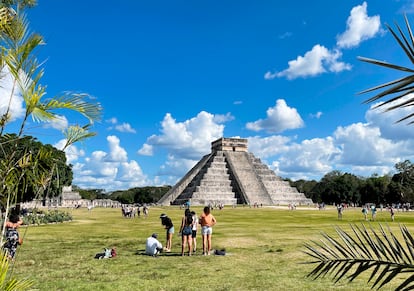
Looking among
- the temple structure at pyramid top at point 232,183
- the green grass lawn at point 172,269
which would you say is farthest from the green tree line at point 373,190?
the green grass lawn at point 172,269

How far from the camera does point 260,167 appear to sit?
77438mm

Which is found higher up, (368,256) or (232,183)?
(232,183)

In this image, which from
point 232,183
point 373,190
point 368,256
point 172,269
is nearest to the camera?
Answer: point 368,256

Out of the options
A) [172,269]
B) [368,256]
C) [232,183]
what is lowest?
[172,269]

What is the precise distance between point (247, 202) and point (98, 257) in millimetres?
54955

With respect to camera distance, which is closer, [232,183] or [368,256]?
[368,256]

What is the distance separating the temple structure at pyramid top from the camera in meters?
64.4

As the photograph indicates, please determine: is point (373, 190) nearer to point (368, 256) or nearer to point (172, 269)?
point (172, 269)

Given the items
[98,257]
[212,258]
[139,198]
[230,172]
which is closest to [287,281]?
[212,258]

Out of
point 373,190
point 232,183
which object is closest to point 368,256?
point 232,183

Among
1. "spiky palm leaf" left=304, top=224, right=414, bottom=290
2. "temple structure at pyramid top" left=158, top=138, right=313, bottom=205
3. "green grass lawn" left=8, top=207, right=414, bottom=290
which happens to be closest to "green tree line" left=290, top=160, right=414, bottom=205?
"temple structure at pyramid top" left=158, top=138, right=313, bottom=205

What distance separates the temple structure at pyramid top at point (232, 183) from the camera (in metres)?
64.4

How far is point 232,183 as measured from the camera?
7056 centimetres

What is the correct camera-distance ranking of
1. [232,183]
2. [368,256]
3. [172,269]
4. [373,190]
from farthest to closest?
[373,190] → [232,183] → [172,269] → [368,256]
